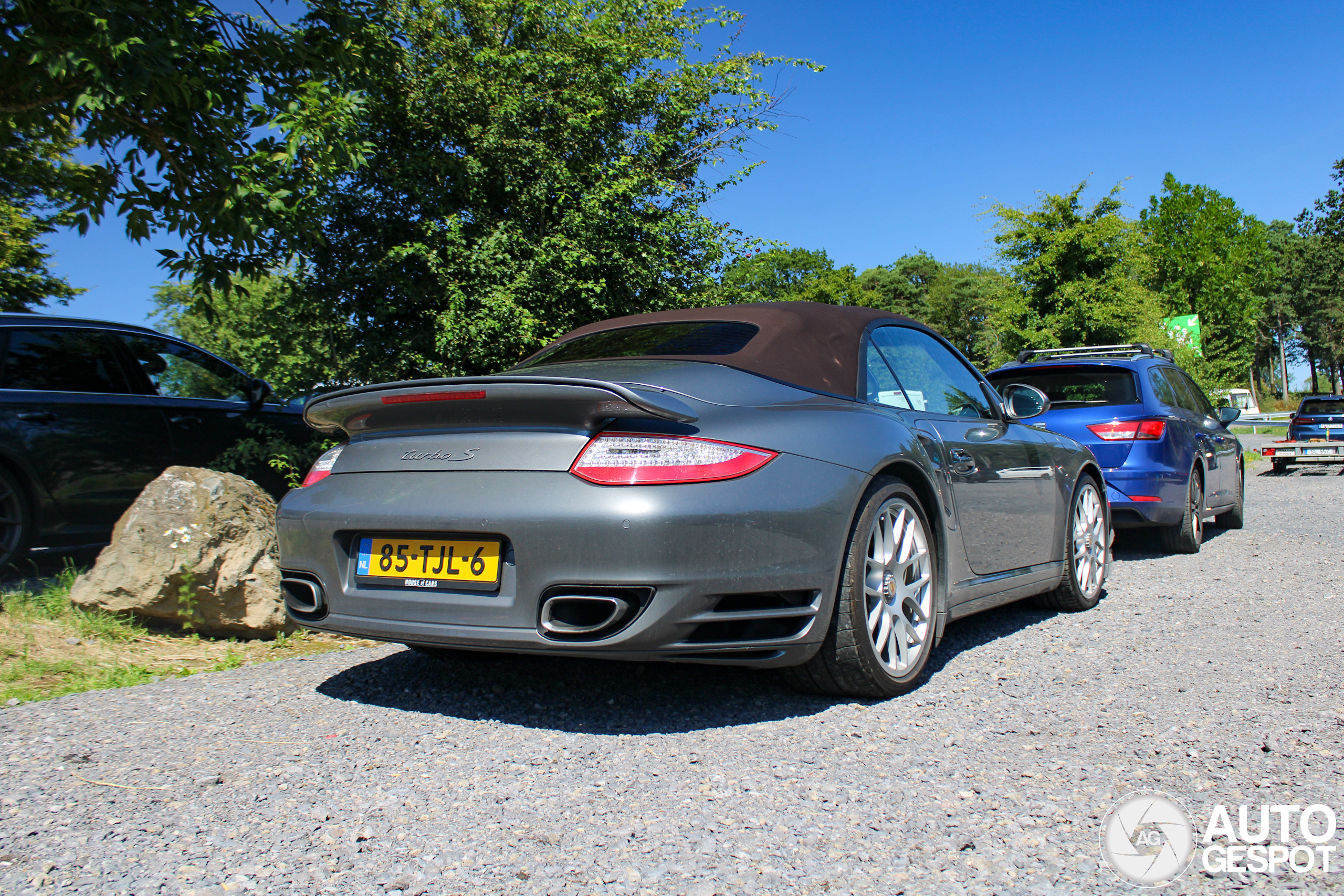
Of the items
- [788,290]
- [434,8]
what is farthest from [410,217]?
[788,290]

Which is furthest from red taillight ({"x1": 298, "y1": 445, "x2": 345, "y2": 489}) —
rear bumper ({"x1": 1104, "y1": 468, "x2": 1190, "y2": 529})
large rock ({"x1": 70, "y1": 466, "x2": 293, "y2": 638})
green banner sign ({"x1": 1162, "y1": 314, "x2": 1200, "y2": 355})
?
green banner sign ({"x1": 1162, "y1": 314, "x2": 1200, "y2": 355})

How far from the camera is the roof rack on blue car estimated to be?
762 cm

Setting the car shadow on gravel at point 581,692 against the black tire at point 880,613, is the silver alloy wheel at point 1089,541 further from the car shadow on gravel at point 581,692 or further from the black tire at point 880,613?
the black tire at point 880,613

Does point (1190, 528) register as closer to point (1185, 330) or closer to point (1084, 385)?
point (1084, 385)

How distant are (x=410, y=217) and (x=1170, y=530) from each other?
318 inches

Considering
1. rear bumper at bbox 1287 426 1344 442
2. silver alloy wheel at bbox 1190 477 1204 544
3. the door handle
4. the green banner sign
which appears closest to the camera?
the door handle

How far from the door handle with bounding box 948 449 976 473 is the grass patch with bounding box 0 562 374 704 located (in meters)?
2.80

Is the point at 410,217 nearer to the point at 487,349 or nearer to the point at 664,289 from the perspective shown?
the point at 487,349

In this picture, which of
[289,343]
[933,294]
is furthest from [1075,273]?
[933,294]

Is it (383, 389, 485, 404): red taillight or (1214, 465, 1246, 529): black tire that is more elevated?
(383, 389, 485, 404): red taillight

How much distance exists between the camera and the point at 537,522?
2686 millimetres

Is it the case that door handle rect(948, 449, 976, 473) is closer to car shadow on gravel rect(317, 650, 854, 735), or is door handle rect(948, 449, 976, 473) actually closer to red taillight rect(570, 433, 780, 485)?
car shadow on gravel rect(317, 650, 854, 735)

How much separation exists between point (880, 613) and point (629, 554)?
1053 millimetres

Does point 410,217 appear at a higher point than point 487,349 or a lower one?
higher
